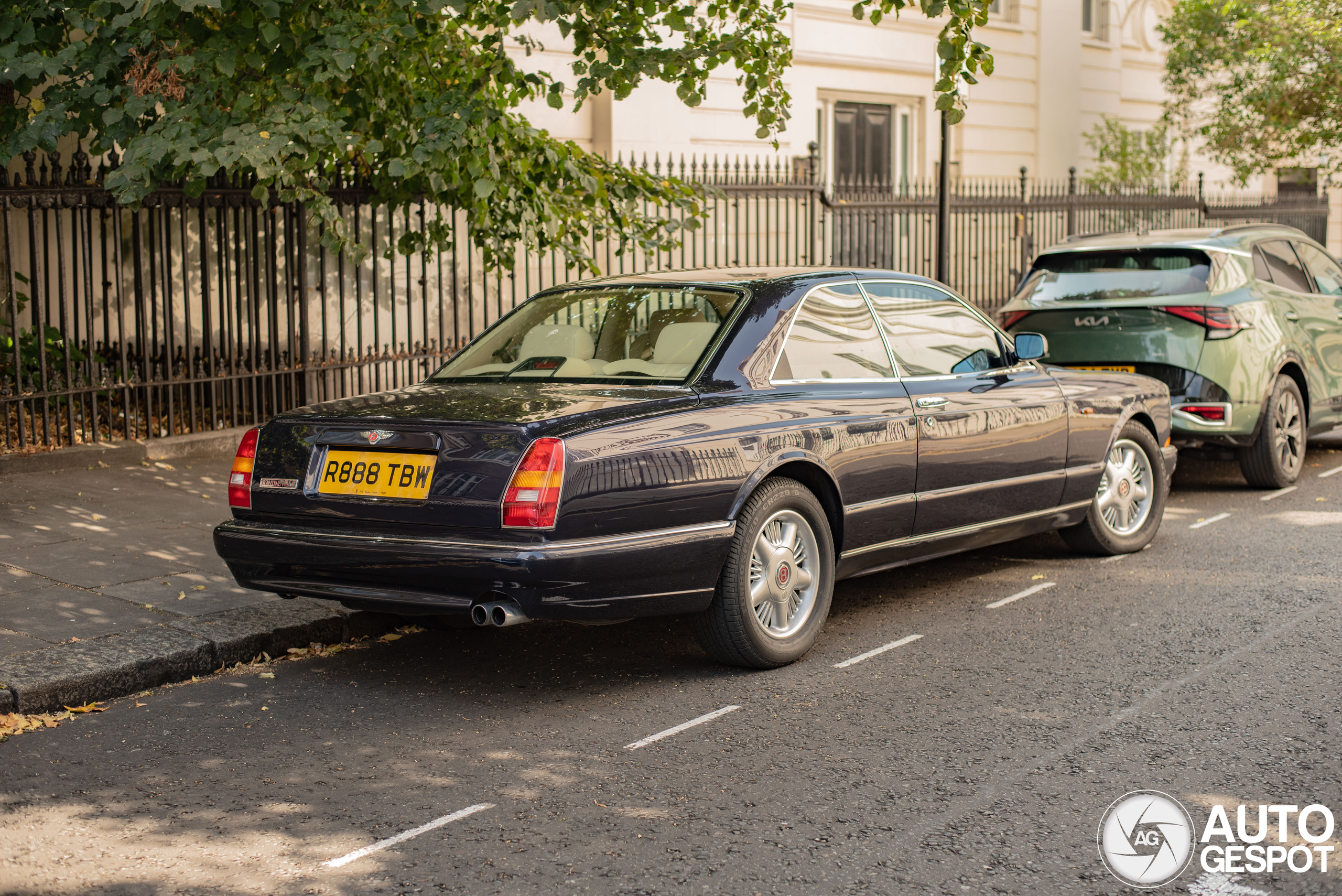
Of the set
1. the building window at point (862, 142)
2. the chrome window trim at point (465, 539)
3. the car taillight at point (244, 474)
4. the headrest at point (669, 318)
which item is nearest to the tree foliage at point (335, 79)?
the headrest at point (669, 318)

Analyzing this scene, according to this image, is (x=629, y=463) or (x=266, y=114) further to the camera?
(x=266, y=114)

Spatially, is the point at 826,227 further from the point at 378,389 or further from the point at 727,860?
the point at 727,860

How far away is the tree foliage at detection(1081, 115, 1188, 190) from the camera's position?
23.1 metres

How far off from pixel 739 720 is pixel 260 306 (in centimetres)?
757

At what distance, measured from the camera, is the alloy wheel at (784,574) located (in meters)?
5.46

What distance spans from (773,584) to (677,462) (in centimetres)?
73

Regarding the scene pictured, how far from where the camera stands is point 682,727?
191 inches

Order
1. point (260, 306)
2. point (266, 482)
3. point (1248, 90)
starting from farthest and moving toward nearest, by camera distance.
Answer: point (1248, 90) → point (260, 306) → point (266, 482)

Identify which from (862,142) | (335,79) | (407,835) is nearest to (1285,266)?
(335,79)

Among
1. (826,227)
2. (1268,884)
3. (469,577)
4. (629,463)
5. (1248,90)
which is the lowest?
(1268,884)

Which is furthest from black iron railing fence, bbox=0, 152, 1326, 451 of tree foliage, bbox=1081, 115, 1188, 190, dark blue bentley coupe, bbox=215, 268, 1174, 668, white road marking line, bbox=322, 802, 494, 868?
tree foliage, bbox=1081, 115, 1188, 190

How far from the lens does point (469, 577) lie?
15.9ft

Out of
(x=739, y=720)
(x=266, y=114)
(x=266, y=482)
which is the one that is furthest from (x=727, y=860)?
(x=266, y=114)

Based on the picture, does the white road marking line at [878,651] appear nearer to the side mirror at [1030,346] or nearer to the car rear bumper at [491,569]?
the car rear bumper at [491,569]
